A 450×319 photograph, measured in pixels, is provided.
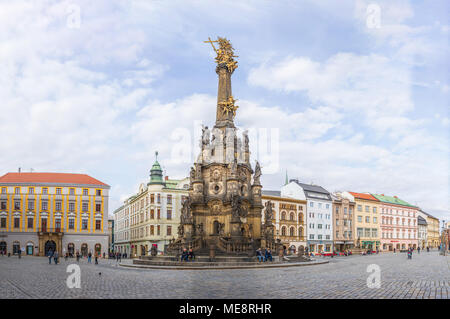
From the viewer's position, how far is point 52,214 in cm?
7106

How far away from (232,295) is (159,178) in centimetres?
6132

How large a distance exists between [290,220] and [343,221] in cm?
1679

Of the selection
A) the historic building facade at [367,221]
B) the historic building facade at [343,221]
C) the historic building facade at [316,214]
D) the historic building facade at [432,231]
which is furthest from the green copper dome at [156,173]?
the historic building facade at [432,231]

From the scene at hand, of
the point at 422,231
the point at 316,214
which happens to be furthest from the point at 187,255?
the point at 422,231

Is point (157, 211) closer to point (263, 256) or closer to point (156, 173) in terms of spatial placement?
point (156, 173)

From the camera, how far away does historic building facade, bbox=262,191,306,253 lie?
78312 mm

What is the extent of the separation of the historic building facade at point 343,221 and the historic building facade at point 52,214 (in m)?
46.4

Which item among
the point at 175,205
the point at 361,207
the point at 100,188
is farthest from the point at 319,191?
the point at 100,188

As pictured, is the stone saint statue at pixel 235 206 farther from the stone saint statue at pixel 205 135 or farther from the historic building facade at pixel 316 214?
the historic building facade at pixel 316 214

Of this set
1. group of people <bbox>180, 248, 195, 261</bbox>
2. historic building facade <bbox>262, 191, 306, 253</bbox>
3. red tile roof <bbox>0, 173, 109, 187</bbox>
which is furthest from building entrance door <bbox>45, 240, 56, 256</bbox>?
group of people <bbox>180, 248, 195, 261</bbox>

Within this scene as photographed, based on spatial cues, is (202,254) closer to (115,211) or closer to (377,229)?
(377,229)
